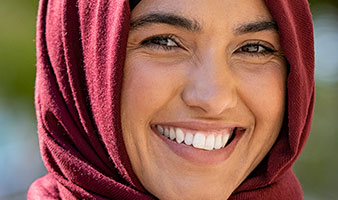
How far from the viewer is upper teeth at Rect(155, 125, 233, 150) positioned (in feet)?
6.60

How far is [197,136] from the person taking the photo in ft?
6.64

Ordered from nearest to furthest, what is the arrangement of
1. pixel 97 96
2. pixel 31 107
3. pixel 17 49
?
pixel 97 96 → pixel 17 49 → pixel 31 107

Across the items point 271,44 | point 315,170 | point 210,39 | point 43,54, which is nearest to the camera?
point 210,39

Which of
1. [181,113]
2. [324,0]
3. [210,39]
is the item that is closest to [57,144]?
[181,113]

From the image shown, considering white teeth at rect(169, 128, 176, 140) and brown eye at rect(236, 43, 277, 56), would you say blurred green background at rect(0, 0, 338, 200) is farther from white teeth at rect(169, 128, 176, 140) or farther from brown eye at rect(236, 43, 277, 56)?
brown eye at rect(236, 43, 277, 56)

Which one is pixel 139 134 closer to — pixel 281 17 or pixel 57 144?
pixel 57 144

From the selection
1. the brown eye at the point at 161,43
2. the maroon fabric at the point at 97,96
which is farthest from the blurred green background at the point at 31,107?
the brown eye at the point at 161,43

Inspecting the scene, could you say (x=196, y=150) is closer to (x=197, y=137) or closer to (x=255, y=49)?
(x=197, y=137)

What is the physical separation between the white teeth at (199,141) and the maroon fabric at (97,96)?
30 centimetres

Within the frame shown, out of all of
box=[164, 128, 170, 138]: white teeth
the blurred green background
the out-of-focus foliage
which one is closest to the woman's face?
box=[164, 128, 170, 138]: white teeth

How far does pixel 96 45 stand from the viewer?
1.95 metres

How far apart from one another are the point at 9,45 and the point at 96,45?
6743 mm

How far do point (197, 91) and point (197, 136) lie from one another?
0.24 metres

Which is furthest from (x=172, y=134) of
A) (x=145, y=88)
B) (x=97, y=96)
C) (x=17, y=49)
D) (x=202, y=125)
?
Result: (x=17, y=49)
